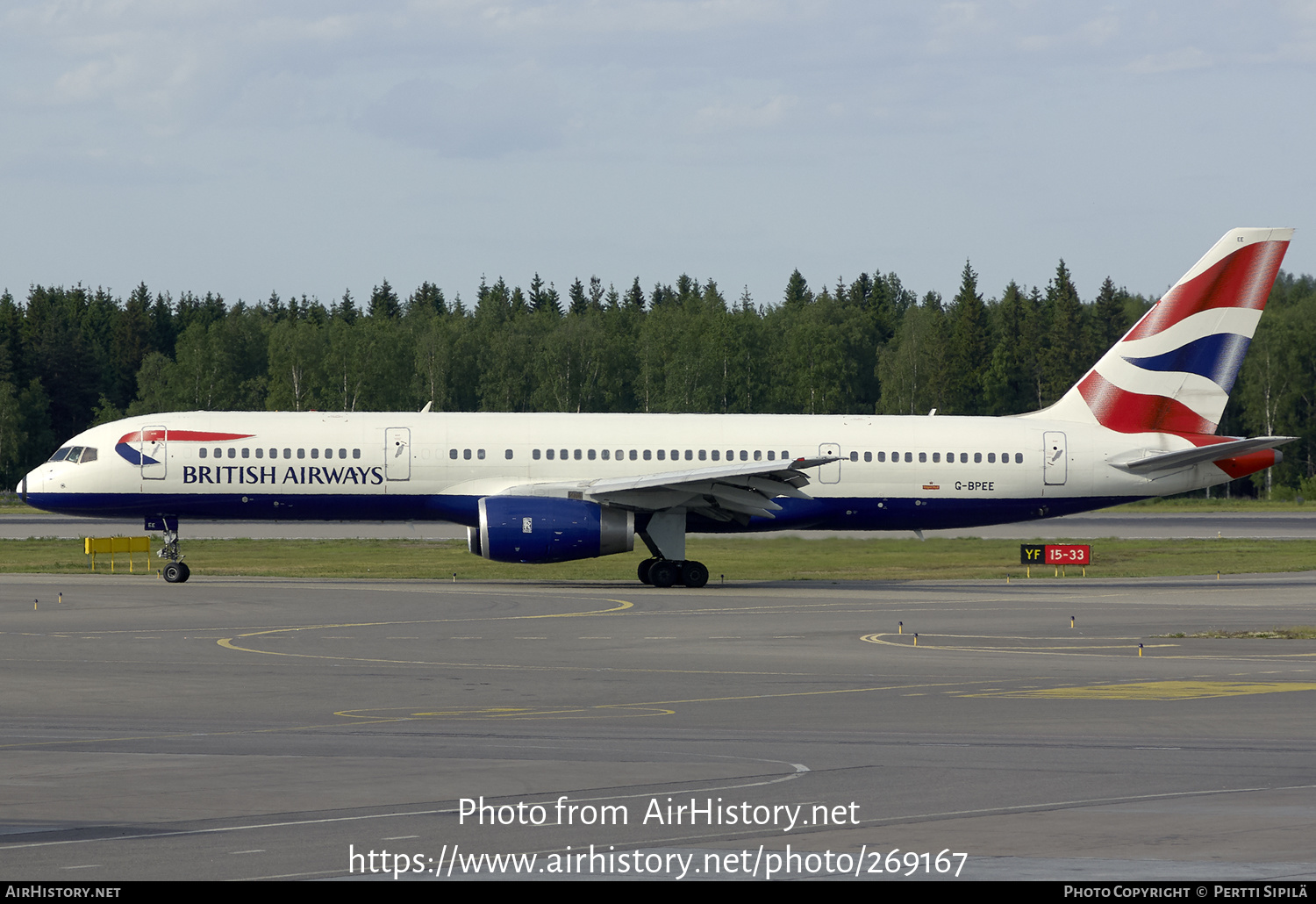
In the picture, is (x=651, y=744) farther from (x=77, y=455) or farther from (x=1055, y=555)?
(x=1055, y=555)

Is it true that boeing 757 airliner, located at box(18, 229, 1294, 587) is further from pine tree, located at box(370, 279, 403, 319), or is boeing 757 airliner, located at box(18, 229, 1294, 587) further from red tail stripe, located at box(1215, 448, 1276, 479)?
pine tree, located at box(370, 279, 403, 319)

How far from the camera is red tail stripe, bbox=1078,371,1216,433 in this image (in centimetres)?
4259

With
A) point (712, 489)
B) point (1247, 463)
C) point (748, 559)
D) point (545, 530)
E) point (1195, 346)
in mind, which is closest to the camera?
point (545, 530)

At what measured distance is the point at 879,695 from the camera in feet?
66.0

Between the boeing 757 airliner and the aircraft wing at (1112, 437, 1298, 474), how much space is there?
0.22 ft

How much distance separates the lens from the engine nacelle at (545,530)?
37.3 meters

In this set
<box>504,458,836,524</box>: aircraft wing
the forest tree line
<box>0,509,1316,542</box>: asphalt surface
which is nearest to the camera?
<box>504,458,836,524</box>: aircraft wing

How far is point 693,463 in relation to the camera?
40469mm

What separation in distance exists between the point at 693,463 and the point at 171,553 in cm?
1420

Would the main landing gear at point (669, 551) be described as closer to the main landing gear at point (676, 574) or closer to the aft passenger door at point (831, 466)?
the main landing gear at point (676, 574)

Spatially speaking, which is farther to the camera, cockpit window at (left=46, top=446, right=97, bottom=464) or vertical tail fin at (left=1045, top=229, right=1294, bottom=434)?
vertical tail fin at (left=1045, top=229, right=1294, bottom=434)

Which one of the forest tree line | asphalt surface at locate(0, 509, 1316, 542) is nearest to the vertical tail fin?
asphalt surface at locate(0, 509, 1316, 542)

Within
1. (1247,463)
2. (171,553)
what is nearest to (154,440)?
(171,553)
